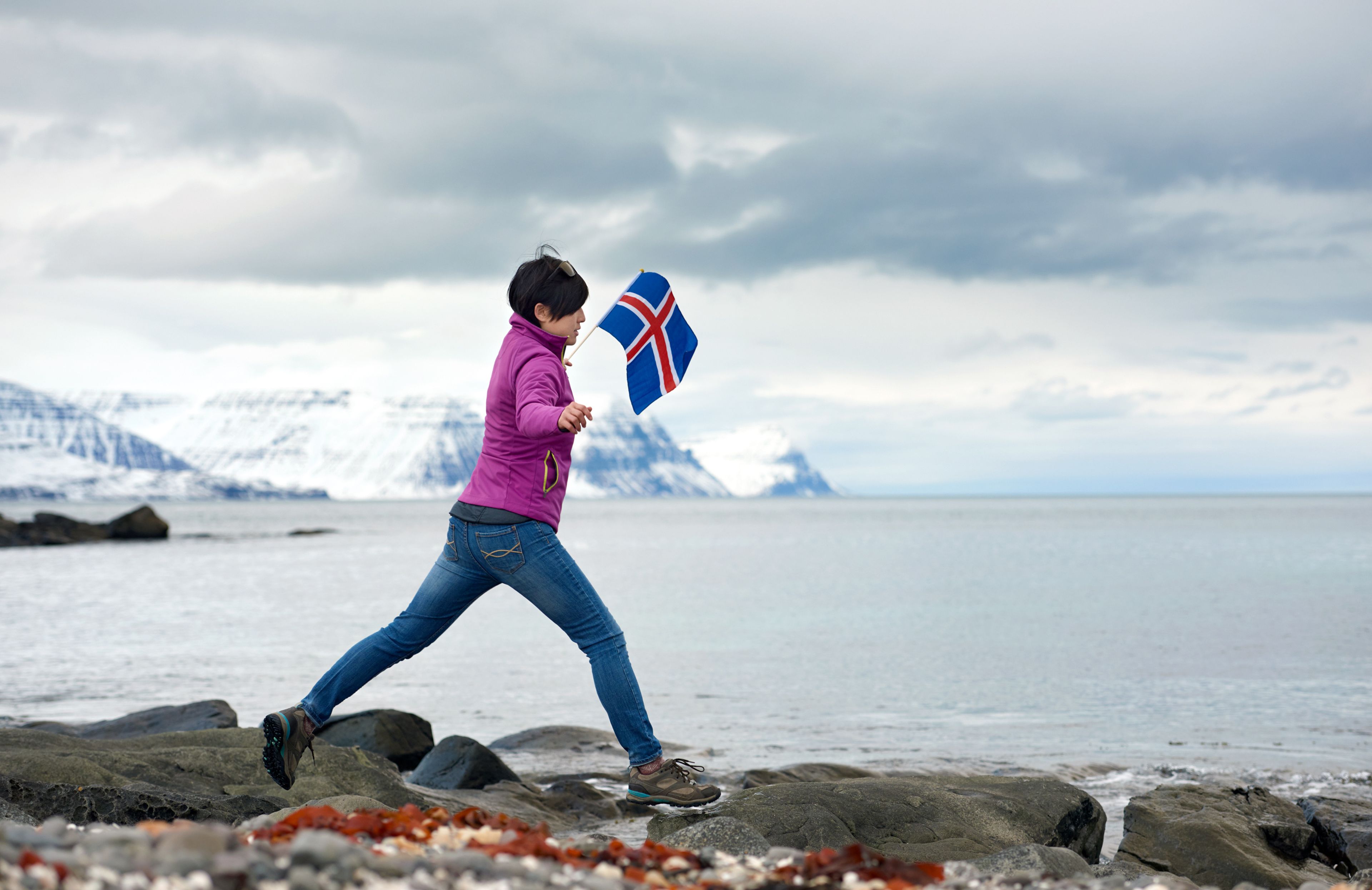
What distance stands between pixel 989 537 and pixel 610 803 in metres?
76.8

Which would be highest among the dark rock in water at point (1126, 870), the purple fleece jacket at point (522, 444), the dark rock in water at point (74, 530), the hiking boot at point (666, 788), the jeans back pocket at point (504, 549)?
the purple fleece jacket at point (522, 444)

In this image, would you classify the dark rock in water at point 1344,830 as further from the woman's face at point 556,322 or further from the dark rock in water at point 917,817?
the woman's face at point 556,322

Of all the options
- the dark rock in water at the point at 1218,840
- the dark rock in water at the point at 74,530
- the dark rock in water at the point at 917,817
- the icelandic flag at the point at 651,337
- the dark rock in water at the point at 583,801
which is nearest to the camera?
the dark rock in water at the point at 917,817

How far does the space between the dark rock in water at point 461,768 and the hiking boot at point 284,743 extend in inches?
152

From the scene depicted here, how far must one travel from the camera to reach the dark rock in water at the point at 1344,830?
7.23 metres

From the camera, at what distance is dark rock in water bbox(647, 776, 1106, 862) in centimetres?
613

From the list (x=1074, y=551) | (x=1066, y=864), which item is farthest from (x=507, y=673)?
(x=1074, y=551)

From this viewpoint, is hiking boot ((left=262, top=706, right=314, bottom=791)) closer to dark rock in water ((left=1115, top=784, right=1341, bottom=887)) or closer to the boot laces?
the boot laces

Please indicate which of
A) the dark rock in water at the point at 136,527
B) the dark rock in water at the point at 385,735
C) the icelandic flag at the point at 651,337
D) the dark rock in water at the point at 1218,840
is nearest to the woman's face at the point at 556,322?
the icelandic flag at the point at 651,337

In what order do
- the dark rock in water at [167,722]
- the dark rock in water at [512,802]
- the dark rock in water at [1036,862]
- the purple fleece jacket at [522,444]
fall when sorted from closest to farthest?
the dark rock in water at [1036,862] < the purple fleece jacket at [522,444] < the dark rock in water at [512,802] < the dark rock in water at [167,722]

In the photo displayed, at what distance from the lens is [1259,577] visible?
39.9 m

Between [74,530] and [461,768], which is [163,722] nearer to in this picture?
[461,768]

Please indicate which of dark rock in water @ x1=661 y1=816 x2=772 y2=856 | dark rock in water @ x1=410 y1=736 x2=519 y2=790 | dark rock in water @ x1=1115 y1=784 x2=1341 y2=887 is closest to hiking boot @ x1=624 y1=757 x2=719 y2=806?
dark rock in water @ x1=661 y1=816 x2=772 y2=856

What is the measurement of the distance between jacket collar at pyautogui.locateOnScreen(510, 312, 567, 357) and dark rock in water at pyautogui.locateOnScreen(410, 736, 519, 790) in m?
5.03
